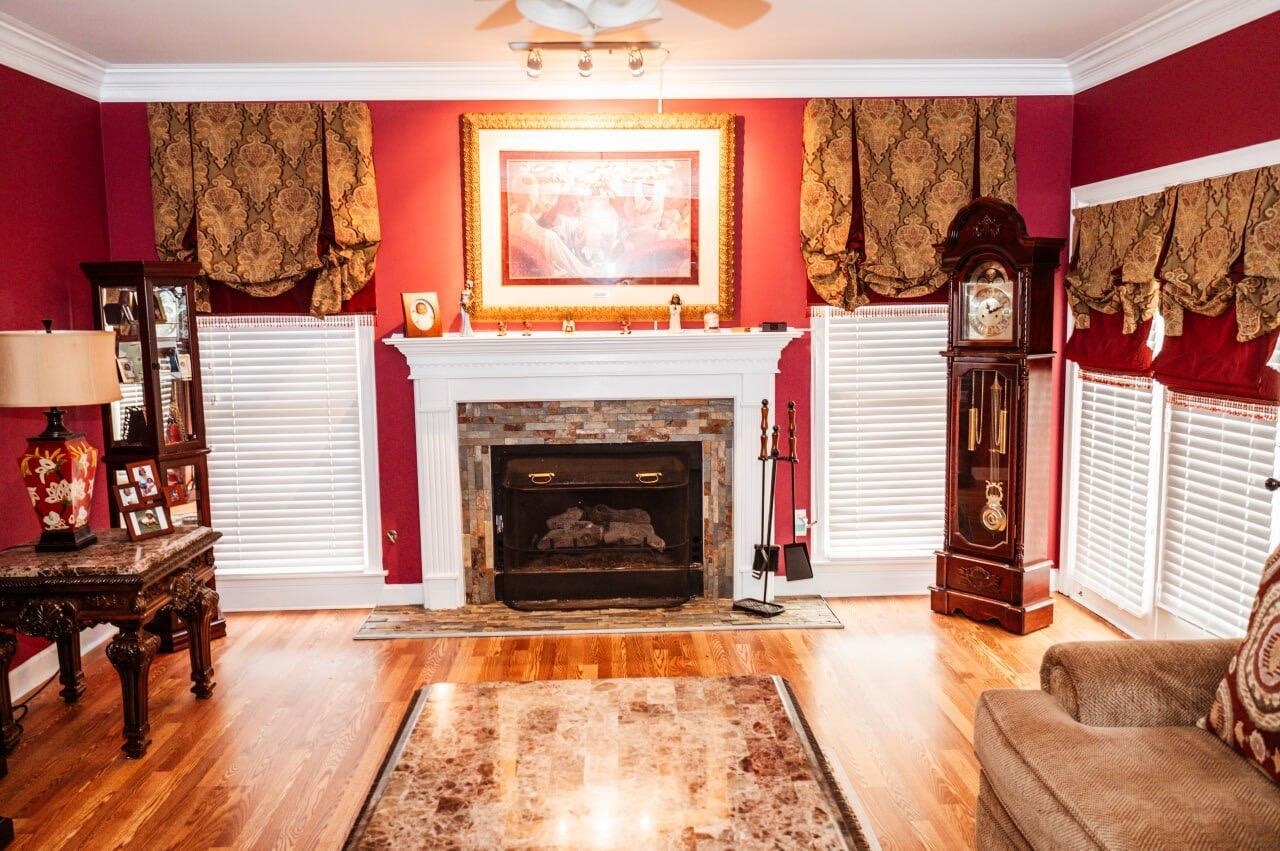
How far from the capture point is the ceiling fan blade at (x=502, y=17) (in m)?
3.78

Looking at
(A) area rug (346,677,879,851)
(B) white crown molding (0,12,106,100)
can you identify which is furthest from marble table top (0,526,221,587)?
(B) white crown molding (0,12,106,100)

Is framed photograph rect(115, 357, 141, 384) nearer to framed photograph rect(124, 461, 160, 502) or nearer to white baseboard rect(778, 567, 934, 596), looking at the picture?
framed photograph rect(124, 461, 160, 502)

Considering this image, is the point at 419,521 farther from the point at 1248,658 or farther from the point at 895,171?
the point at 1248,658

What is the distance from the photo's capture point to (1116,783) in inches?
84.4

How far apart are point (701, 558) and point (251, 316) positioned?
2757 millimetres

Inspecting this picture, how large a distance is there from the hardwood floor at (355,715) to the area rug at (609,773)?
244mm

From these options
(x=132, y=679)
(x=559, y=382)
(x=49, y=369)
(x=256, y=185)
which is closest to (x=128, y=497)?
(x=49, y=369)

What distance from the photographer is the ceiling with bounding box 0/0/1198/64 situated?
3.76m

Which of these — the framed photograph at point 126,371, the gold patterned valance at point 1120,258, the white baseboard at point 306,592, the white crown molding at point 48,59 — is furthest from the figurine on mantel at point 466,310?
Result: the gold patterned valance at point 1120,258

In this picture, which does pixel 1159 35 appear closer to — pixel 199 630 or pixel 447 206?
pixel 447 206

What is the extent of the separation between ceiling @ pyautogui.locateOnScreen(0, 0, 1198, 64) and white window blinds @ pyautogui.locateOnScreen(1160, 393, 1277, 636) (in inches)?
69.6

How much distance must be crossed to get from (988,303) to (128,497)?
3976 mm

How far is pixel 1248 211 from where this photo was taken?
11.5ft

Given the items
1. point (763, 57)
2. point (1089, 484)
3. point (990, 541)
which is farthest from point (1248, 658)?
point (763, 57)
